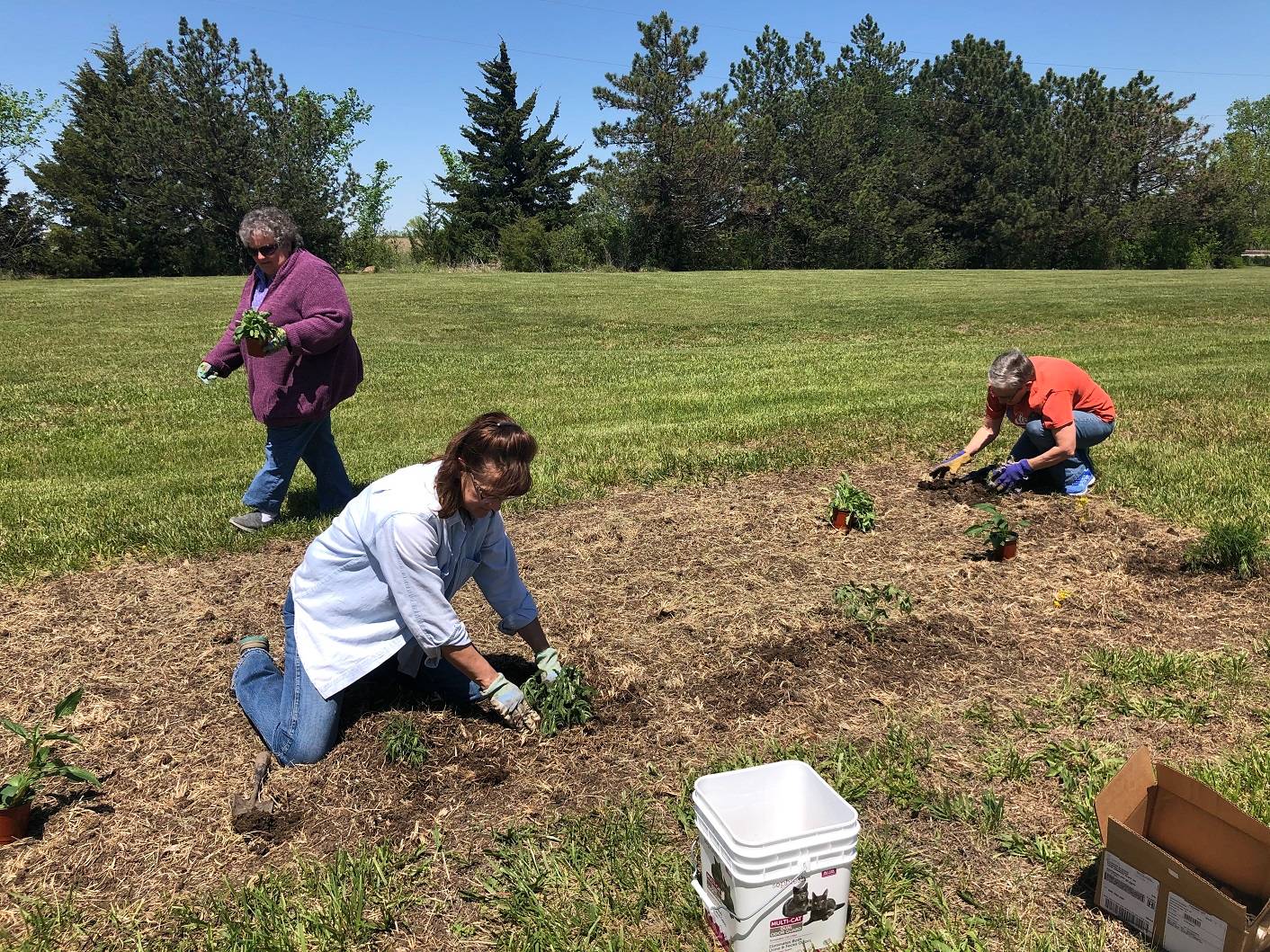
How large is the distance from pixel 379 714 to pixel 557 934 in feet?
4.70

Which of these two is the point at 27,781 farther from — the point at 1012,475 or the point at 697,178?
the point at 697,178

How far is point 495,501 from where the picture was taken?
324 cm

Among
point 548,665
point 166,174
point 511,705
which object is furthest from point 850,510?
point 166,174

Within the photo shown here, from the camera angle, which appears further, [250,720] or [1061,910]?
[250,720]

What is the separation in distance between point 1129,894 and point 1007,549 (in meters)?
2.90

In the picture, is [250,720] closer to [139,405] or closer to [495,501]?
[495,501]

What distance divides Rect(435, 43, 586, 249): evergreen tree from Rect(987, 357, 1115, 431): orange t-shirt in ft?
151

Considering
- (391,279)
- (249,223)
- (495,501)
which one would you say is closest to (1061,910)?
(495,501)

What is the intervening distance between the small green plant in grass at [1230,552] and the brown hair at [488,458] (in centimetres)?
404

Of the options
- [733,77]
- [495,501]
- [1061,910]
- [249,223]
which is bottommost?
[1061,910]

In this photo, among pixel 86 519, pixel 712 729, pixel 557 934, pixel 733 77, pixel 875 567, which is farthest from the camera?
pixel 733 77

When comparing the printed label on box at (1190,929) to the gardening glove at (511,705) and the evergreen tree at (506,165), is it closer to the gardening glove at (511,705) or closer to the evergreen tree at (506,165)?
the gardening glove at (511,705)

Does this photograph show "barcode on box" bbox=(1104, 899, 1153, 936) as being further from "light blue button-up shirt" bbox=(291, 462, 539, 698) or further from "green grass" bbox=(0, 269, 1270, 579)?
"green grass" bbox=(0, 269, 1270, 579)

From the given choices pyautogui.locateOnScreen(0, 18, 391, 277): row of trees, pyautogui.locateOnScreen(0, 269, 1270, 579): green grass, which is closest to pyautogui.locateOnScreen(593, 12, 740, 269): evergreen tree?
pyautogui.locateOnScreen(0, 18, 391, 277): row of trees
